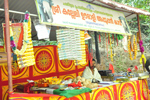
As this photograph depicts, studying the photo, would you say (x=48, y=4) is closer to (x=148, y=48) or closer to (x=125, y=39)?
(x=125, y=39)

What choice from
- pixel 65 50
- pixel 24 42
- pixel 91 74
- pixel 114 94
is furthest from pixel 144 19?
pixel 24 42

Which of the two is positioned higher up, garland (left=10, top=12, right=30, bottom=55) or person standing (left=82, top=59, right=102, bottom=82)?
garland (left=10, top=12, right=30, bottom=55)

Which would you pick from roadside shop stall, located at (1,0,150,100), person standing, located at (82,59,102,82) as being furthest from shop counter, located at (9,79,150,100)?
person standing, located at (82,59,102,82)

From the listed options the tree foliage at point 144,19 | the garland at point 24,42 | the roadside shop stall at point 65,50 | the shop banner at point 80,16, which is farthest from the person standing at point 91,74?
the tree foliage at point 144,19

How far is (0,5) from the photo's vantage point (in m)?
4.52

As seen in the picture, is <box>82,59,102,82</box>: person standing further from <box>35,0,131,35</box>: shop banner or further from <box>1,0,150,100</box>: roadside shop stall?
<box>35,0,131,35</box>: shop banner

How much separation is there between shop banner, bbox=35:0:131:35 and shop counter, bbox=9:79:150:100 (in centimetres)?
164

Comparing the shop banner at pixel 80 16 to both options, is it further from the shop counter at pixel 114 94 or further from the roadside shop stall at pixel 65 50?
the shop counter at pixel 114 94

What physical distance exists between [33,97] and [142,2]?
396 inches

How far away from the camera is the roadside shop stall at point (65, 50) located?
3.32 m

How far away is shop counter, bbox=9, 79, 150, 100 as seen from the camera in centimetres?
332

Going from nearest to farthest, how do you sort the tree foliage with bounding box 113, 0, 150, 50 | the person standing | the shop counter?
the shop counter < the person standing < the tree foliage with bounding box 113, 0, 150, 50

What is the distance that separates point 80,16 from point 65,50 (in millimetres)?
1183

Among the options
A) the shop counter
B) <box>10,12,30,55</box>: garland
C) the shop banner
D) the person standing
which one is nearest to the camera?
<box>10,12,30,55</box>: garland
